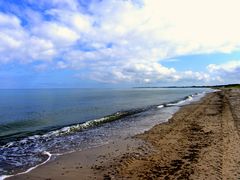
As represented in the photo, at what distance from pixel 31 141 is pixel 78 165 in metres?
8.71

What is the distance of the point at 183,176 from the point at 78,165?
16.2ft

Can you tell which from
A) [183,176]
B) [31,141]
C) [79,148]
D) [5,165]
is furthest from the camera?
[31,141]

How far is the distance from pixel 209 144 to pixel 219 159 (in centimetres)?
326

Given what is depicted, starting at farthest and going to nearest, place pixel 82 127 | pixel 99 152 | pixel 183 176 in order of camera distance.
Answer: pixel 82 127 < pixel 99 152 < pixel 183 176

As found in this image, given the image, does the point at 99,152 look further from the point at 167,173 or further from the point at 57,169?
the point at 167,173

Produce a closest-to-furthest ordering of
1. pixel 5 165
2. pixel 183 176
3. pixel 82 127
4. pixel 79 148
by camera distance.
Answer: pixel 183 176, pixel 5 165, pixel 79 148, pixel 82 127

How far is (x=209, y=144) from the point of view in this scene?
15375 millimetres

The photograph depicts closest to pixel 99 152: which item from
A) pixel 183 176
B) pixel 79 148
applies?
pixel 79 148

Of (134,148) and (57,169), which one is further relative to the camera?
(134,148)

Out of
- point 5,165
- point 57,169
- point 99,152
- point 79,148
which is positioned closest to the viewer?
point 57,169

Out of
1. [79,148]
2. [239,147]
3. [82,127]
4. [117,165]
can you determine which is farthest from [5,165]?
[82,127]

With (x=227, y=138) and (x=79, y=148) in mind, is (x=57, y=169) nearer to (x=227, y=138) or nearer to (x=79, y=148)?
(x=79, y=148)

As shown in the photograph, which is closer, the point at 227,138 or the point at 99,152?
the point at 99,152

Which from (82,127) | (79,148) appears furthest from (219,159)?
(82,127)
